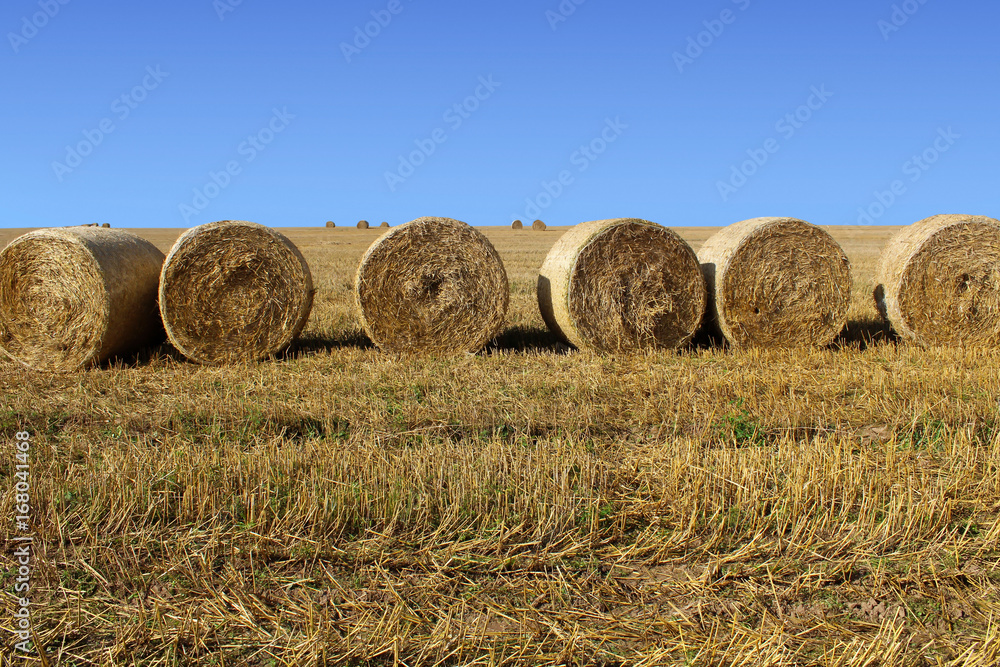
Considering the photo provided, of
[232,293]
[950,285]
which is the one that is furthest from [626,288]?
[232,293]

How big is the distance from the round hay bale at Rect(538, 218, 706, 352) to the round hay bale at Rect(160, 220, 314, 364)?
112 inches

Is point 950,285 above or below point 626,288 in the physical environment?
above

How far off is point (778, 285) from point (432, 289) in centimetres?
383

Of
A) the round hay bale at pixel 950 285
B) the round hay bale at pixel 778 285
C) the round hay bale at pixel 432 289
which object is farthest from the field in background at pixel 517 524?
the round hay bale at pixel 950 285

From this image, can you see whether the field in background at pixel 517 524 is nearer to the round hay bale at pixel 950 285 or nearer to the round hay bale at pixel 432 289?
the round hay bale at pixel 432 289

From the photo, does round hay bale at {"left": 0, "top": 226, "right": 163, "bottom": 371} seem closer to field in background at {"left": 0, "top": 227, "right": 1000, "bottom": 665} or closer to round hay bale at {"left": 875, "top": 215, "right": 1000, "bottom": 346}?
field in background at {"left": 0, "top": 227, "right": 1000, "bottom": 665}

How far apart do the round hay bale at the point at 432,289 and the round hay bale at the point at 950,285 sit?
4593 millimetres

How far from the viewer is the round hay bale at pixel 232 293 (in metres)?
7.69

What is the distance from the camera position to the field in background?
2959 millimetres

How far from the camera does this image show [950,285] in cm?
861

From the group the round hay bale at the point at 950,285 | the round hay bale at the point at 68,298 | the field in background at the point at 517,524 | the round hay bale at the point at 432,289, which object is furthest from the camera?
the round hay bale at the point at 950,285

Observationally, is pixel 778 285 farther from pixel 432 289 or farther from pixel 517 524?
pixel 517 524

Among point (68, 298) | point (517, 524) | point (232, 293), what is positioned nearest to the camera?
point (517, 524)

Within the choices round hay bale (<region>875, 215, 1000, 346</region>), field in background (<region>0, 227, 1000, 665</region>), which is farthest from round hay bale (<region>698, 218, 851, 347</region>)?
field in background (<region>0, 227, 1000, 665</region>)
